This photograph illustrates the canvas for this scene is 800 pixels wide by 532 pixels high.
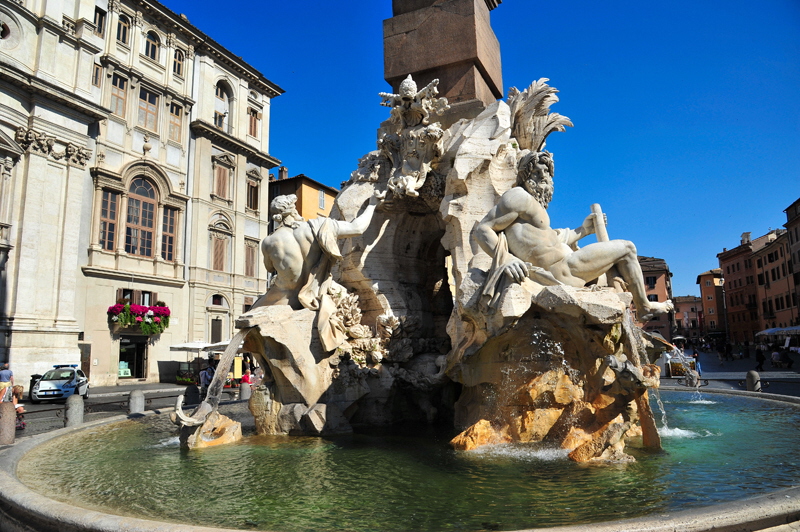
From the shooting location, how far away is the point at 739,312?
211 feet

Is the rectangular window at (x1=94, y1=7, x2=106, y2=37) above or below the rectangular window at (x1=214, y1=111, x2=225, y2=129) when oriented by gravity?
above

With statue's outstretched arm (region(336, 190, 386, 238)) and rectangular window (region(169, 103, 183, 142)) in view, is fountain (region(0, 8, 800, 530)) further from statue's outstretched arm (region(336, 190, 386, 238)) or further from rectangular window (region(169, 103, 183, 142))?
rectangular window (region(169, 103, 183, 142))

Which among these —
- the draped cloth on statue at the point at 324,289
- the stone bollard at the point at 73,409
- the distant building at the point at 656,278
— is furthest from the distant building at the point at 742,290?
the stone bollard at the point at 73,409

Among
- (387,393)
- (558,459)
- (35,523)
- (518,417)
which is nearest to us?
(35,523)

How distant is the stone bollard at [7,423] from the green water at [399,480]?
711 mm

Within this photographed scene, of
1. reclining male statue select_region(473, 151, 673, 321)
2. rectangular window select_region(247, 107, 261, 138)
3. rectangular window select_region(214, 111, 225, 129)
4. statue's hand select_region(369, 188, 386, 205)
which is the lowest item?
reclining male statue select_region(473, 151, 673, 321)

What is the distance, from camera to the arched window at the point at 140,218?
26250mm

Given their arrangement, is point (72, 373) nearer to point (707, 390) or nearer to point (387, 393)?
Answer: point (387, 393)

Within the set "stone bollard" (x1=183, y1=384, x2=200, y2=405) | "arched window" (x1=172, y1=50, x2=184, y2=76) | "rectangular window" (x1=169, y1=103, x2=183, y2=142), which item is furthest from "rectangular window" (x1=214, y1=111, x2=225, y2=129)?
"stone bollard" (x1=183, y1=384, x2=200, y2=405)

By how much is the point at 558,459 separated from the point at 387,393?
3087mm

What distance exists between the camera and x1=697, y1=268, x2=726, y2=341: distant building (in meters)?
79.1

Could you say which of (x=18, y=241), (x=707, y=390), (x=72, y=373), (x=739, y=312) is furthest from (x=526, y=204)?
(x=739, y=312)

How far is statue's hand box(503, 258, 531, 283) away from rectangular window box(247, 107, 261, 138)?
30270mm

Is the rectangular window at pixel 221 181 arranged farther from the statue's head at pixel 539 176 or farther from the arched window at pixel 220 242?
the statue's head at pixel 539 176
